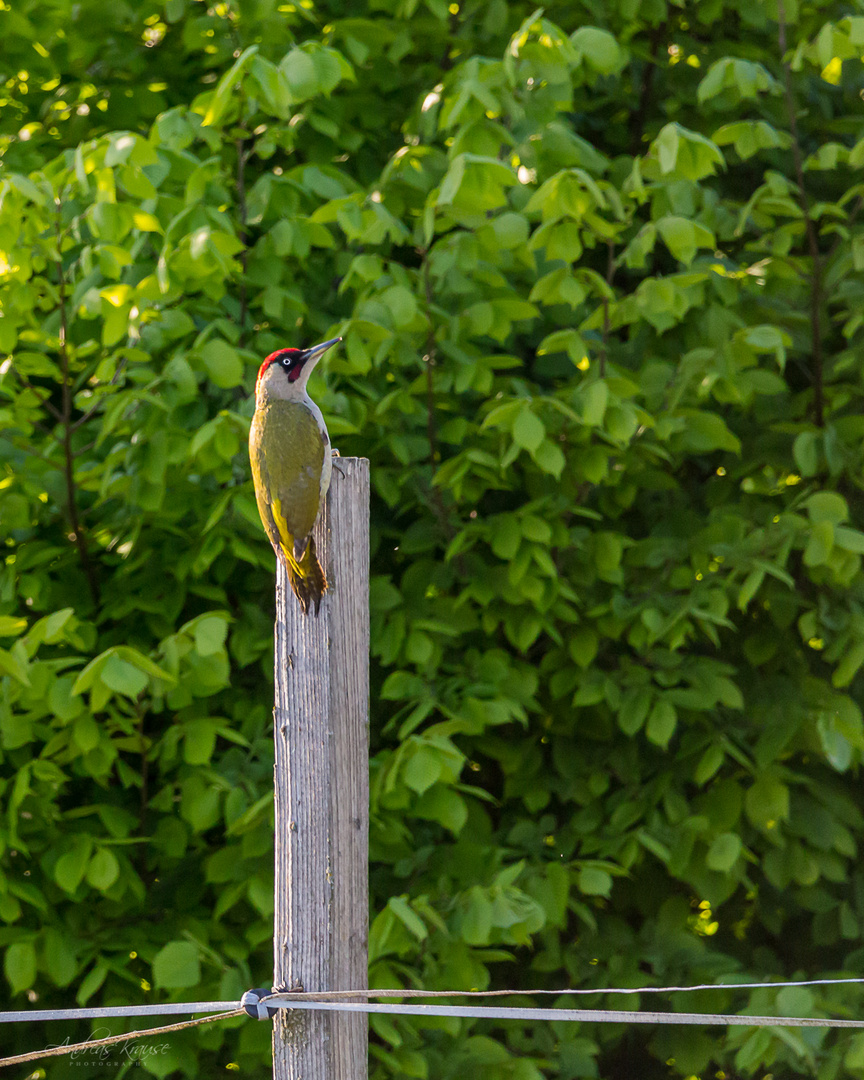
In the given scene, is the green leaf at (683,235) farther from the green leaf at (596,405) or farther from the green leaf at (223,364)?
the green leaf at (223,364)

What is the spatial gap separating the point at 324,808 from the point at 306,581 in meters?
0.35

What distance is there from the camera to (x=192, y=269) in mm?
2463

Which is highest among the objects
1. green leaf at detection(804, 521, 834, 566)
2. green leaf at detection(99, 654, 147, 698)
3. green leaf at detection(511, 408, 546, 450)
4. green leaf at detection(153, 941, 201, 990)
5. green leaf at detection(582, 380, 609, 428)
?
green leaf at detection(582, 380, 609, 428)

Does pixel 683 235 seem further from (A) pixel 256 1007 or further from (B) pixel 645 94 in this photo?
(A) pixel 256 1007

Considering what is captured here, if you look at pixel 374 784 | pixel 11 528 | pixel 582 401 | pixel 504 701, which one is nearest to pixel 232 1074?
pixel 374 784

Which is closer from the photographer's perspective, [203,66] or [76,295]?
[76,295]

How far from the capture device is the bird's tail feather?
1674mm

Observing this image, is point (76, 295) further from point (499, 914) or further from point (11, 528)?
point (499, 914)

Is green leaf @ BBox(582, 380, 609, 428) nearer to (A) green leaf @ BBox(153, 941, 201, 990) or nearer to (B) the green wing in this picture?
(B) the green wing

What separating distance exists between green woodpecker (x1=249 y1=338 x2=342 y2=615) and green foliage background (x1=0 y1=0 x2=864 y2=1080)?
53 cm

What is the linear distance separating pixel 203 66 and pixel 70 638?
6.60 ft

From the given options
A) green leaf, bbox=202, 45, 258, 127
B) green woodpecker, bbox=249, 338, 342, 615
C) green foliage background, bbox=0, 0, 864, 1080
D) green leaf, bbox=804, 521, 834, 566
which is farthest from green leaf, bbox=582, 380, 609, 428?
green leaf, bbox=202, 45, 258, 127

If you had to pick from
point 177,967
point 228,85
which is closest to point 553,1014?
point 177,967

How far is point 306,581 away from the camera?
1.67 m
